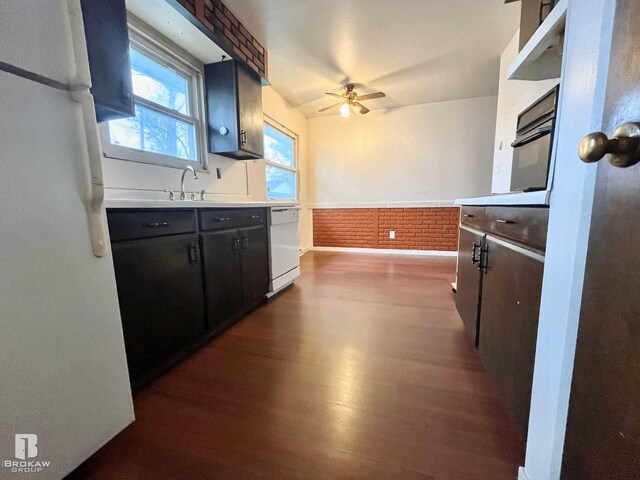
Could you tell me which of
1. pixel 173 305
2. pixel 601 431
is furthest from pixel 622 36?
pixel 173 305

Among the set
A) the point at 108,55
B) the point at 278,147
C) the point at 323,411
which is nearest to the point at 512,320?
the point at 323,411

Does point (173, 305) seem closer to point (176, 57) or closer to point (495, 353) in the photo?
point (495, 353)

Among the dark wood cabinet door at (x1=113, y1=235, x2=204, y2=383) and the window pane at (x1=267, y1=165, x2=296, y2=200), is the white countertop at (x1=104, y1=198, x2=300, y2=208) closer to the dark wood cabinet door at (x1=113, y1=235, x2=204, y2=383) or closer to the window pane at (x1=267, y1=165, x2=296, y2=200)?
the dark wood cabinet door at (x1=113, y1=235, x2=204, y2=383)

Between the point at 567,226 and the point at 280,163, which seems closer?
the point at 567,226

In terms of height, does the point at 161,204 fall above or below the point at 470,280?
above

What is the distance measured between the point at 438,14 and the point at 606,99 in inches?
97.3

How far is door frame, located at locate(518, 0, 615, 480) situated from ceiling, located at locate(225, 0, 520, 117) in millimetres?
2095

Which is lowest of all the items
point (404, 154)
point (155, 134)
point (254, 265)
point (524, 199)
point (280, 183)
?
point (254, 265)

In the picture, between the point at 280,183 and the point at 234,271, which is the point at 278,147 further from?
the point at 234,271

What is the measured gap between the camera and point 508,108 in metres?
2.83

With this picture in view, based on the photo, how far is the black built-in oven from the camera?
1.23m

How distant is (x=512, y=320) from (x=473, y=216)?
0.72 metres

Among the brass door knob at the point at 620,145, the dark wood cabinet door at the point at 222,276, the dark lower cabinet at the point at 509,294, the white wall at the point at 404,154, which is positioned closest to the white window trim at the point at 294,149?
the white wall at the point at 404,154

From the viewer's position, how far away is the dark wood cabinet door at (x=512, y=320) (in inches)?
32.5
